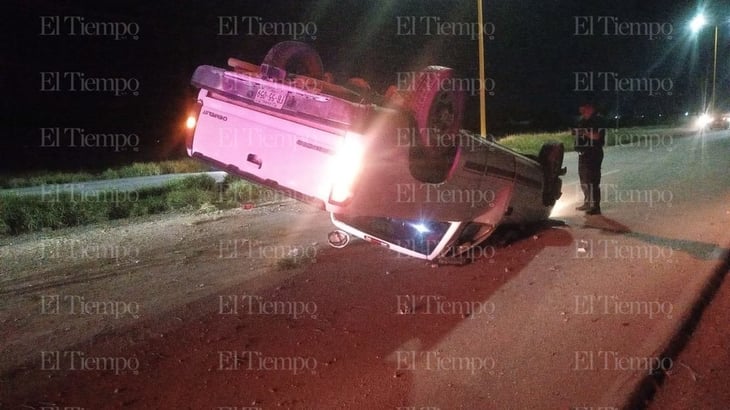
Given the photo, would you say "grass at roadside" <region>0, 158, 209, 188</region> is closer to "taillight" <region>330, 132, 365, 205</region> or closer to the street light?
"taillight" <region>330, 132, 365, 205</region>

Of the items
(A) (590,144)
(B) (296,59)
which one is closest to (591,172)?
(A) (590,144)

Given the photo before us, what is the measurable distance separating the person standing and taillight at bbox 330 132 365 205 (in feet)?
17.9

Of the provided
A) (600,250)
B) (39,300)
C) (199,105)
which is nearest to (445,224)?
(600,250)

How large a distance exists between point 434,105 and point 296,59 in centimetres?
143

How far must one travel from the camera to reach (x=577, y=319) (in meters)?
5.20

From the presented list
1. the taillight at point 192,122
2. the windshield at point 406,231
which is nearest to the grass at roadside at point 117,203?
the windshield at point 406,231

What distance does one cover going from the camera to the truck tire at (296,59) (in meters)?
5.38

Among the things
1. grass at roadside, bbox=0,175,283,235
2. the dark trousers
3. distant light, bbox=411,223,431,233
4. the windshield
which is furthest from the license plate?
grass at roadside, bbox=0,175,283,235

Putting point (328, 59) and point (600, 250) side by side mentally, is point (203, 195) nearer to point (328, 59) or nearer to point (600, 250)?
point (600, 250)

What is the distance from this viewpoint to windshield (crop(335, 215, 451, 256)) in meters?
6.43

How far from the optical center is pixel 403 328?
5.13 m

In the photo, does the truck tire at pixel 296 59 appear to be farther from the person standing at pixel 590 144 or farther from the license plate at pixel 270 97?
the person standing at pixel 590 144

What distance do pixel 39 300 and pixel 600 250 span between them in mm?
6539

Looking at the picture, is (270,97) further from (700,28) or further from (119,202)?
(700,28)
